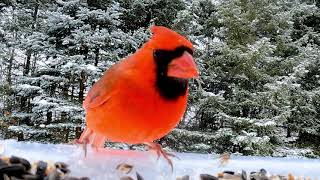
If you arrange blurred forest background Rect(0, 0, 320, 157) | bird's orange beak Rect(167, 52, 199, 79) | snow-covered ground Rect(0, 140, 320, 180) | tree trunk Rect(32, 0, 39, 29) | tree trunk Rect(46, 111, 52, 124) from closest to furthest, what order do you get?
bird's orange beak Rect(167, 52, 199, 79) → snow-covered ground Rect(0, 140, 320, 180) → blurred forest background Rect(0, 0, 320, 157) → tree trunk Rect(46, 111, 52, 124) → tree trunk Rect(32, 0, 39, 29)

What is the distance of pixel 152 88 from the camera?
903 mm

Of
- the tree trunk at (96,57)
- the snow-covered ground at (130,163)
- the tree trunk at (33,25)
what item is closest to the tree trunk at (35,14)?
the tree trunk at (33,25)

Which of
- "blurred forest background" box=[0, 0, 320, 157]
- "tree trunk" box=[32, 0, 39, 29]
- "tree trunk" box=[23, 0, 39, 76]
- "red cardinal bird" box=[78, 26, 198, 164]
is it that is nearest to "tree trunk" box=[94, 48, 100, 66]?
"blurred forest background" box=[0, 0, 320, 157]

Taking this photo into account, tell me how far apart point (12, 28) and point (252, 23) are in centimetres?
397

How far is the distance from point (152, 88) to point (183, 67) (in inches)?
2.6

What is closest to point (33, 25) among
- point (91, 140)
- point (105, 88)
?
point (91, 140)

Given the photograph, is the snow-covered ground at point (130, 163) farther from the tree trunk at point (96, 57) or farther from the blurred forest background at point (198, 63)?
the tree trunk at point (96, 57)

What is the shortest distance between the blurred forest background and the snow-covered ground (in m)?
5.84

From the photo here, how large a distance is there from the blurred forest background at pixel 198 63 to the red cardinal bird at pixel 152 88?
621cm

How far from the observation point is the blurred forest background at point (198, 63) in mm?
7762

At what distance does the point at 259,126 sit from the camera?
25.4 feet

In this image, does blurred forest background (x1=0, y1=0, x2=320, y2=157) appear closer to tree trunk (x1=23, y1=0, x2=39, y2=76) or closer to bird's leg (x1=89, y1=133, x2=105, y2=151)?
tree trunk (x1=23, y1=0, x2=39, y2=76)

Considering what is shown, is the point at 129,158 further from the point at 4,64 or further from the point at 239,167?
the point at 4,64

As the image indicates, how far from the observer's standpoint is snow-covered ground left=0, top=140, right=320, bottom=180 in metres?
1.01
